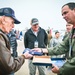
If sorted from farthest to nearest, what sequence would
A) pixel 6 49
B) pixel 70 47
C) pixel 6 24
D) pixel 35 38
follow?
1. pixel 35 38
2. pixel 70 47
3. pixel 6 24
4. pixel 6 49

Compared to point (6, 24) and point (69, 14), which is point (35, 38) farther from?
point (6, 24)

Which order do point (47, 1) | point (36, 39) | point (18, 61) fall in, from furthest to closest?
1. point (47, 1)
2. point (36, 39)
3. point (18, 61)

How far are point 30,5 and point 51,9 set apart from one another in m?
1.87

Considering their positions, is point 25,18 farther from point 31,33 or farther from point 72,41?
point 72,41

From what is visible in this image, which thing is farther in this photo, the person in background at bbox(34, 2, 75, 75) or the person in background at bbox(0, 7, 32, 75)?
the person in background at bbox(34, 2, 75, 75)

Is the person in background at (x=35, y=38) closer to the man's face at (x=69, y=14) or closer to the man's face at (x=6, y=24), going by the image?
the man's face at (x=69, y=14)

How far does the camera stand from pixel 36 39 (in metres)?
4.31

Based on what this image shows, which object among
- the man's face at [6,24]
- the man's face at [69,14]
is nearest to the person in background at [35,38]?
the man's face at [69,14]

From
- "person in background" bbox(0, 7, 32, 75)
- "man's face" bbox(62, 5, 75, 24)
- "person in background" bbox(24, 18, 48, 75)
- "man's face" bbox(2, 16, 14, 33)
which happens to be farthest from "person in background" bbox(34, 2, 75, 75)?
"person in background" bbox(24, 18, 48, 75)

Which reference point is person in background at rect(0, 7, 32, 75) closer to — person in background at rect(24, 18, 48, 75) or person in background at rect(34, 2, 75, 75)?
person in background at rect(34, 2, 75, 75)

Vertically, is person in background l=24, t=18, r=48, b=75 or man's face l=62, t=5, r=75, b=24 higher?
man's face l=62, t=5, r=75, b=24

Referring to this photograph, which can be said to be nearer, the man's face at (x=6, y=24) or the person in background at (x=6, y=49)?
the person in background at (x=6, y=49)

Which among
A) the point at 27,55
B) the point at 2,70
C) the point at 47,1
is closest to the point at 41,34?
the point at 27,55

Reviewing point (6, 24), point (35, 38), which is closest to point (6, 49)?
point (6, 24)
